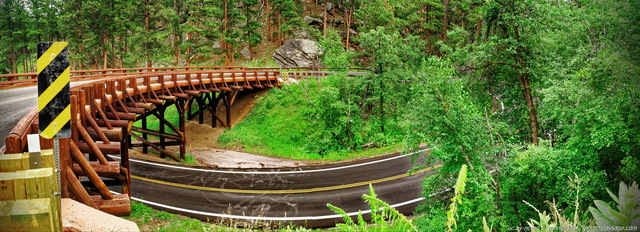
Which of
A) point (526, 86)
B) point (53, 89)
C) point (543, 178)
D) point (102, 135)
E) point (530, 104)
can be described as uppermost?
point (53, 89)

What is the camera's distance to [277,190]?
57.3 feet

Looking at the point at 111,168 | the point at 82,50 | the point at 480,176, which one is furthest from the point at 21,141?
the point at 82,50

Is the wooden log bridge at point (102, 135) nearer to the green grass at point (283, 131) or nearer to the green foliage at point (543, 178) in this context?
the green grass at point (283, 131)

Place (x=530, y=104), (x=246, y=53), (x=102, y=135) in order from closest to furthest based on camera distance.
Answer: (x=102, y=135), (x=530, y=104), (x=246, y=53)

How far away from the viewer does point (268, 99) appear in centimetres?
3052

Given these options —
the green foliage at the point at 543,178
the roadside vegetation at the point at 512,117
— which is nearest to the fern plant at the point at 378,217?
the roadside vegetation at the point at 512,117

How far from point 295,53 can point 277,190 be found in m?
27.6

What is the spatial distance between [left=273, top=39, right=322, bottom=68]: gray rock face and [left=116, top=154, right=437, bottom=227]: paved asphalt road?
23.1 m

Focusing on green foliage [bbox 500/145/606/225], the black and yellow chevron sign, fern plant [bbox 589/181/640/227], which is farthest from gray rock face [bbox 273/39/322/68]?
fern plant [bbox 589/181/640/227]

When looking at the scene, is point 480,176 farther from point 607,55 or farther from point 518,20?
point 518,20

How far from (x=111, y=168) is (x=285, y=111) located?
21659 mm

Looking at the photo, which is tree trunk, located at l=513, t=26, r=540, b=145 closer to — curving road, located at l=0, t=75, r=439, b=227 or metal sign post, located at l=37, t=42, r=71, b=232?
curving road, located at l=0, t=75, r=439, b=227

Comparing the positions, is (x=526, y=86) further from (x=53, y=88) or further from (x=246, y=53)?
(x=246, y=53)

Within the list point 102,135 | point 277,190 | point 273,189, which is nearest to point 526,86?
point 277,190
